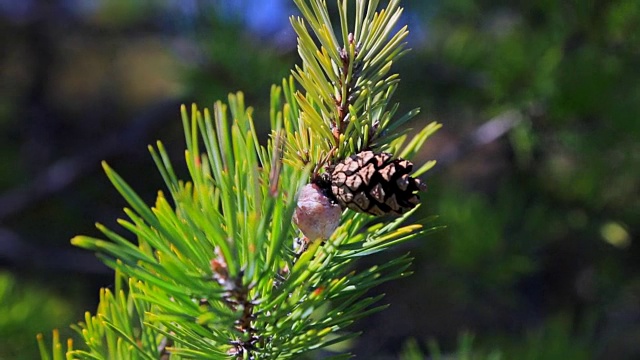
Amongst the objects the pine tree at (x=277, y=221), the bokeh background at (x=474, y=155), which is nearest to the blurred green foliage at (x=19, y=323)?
the bokeh background at (x=474, y=155)

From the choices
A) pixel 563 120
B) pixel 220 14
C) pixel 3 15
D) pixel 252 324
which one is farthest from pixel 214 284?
pixel 3 15

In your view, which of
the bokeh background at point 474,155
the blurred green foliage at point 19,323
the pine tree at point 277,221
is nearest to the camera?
the pine tree at point 277,221

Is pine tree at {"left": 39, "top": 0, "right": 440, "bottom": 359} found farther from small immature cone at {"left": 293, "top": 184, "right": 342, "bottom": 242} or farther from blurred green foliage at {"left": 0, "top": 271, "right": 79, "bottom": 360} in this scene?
blurred green foliage at {"left": 0, "top": 271, "right": 79, "bottom": 360}

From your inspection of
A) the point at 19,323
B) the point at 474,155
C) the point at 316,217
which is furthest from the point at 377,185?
the point at 474,155

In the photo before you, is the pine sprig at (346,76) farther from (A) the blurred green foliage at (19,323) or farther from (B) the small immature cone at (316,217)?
(A) the blurred green foliage at (19,323)

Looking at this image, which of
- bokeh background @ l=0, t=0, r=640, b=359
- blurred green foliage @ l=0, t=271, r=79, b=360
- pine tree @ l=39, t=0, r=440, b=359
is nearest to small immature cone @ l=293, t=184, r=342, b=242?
pine tree @ l=39, t=0, r=440, b=359

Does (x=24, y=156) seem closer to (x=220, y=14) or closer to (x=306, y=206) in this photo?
(x=220, y=14)

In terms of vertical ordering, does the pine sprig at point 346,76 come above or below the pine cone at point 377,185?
above
